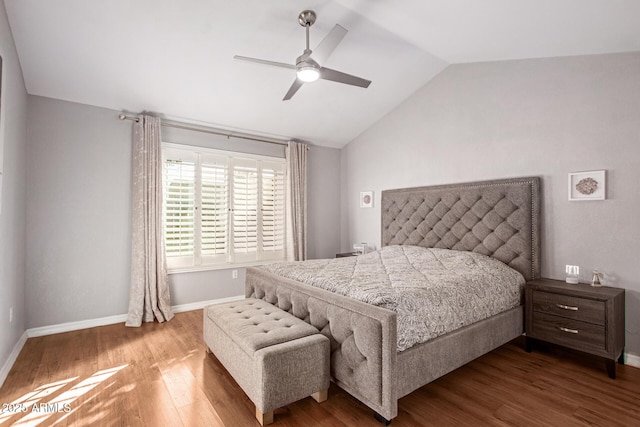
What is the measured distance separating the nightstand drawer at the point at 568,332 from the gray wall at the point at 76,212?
452 centimetres

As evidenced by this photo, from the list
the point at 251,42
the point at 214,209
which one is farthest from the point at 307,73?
the point at 214,209

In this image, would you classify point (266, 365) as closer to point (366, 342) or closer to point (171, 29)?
point (366, 342)

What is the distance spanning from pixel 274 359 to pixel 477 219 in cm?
290

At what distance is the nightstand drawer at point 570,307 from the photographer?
2609 mm

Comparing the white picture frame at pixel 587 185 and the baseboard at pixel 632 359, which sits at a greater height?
the white picture frame at pixel 587 185

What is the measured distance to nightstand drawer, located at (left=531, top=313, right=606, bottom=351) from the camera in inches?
103

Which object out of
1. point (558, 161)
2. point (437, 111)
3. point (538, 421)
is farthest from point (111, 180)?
point (558, 161)

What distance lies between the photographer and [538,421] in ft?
6.61

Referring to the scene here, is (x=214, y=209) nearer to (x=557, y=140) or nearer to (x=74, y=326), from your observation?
(x=74, y=326)

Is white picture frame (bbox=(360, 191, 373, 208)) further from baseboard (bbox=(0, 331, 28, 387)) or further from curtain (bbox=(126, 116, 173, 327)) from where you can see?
baseboard (bbox=(0, 331, 28, 387))

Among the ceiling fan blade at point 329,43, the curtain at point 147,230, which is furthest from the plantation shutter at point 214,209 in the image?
the ceiling fan blade at point 329,43

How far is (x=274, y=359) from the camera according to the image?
1.93 meters

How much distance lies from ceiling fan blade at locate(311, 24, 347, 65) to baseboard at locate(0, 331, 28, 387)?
354 cm

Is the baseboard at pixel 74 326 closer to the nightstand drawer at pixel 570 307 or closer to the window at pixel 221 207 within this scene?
the window at pixel 221 207
